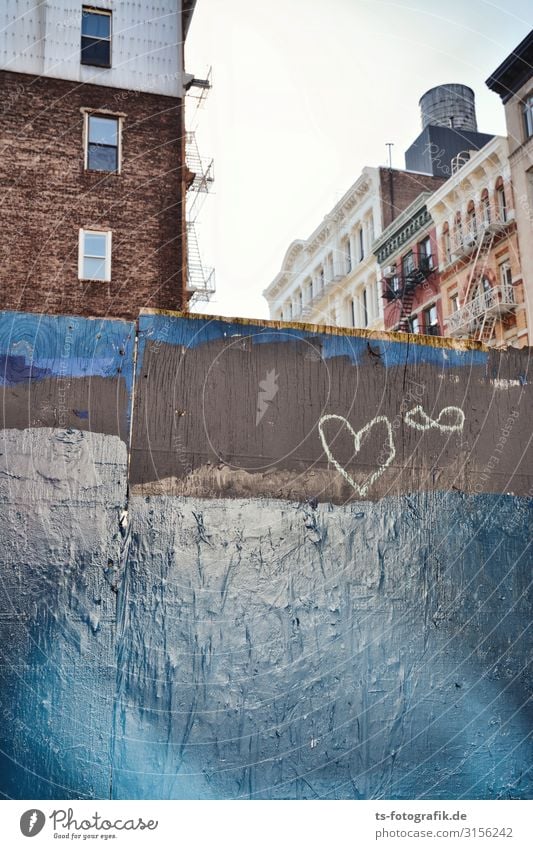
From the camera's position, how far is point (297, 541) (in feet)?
19.7

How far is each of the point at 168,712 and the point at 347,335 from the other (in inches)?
117

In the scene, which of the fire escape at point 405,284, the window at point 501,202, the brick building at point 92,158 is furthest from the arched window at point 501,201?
the brick building at point 92,158

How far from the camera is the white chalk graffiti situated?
20.4ft

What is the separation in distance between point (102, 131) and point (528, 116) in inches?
657

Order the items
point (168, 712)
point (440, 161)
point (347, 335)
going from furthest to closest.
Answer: point (440, 161) → point (347, 335) → point (168, 712)

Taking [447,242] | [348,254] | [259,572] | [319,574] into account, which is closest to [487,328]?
[447,242]

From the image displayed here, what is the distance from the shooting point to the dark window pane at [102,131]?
70.1 ft

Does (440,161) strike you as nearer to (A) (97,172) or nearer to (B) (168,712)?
(A) (97,172)

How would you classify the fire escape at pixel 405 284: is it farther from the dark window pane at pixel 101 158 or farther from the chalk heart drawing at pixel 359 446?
the chalk heart drawing at pixel 359 446

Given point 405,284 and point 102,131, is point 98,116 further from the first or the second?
point 405,284

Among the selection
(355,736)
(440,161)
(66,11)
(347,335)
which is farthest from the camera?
(440,161)

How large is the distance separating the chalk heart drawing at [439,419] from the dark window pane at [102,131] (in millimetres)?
17211

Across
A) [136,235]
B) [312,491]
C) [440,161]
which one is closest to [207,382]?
[312,491]

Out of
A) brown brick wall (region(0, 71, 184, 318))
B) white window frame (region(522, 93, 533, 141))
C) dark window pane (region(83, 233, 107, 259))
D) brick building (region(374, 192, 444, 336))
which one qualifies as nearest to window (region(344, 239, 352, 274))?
brick building (region(374, 192, 444, 336))
